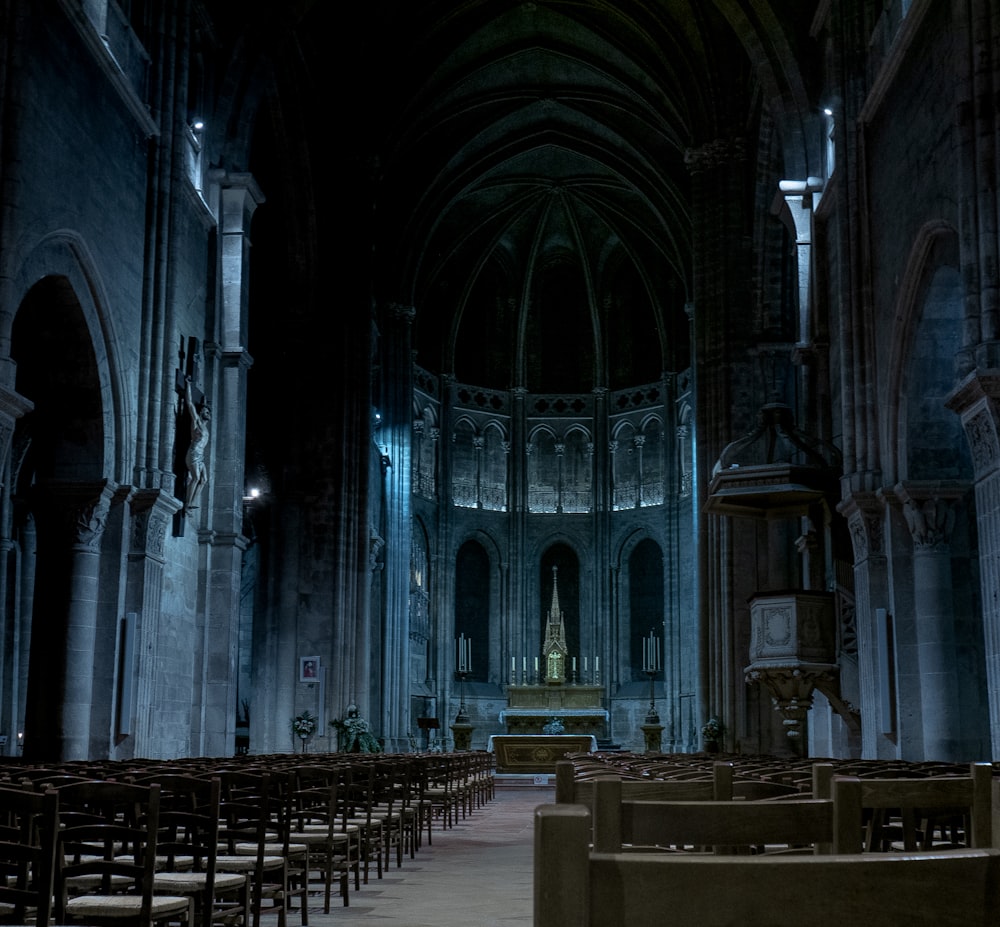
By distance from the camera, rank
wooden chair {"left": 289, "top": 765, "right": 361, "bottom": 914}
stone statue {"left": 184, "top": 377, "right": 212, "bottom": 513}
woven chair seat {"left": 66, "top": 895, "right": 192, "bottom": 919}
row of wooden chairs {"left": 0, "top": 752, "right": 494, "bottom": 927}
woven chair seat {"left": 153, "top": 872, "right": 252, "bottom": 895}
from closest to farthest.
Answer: row of wooden chairs {"left": 0, "top": 752, "right": 494, "bottom": 927}, woven chair seat {"left": 66, "top": 895, "right": 192, "bottom": 919}, woven chair seat {"left": 153, "top": 872, "right": 252, "bottom": 895}, wooden chair {"left": 289, "top": 765, "right": 361, "bottom": 914}, stone statue {"left": 184, "top": 377, "right": 212, "bottom": 513}

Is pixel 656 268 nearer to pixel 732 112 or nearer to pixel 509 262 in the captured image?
pixel 509 262

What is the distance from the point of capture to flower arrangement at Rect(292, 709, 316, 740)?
27531mm

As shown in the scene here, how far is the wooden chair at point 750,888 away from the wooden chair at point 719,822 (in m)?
0.77

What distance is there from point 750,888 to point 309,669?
27.6 m

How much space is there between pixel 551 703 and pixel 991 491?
2665 centimetres

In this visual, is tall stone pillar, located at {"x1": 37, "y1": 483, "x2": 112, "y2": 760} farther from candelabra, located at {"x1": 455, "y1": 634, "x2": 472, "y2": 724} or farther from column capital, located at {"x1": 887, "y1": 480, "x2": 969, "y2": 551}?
candelabra, located at {"x1": 455, "y1": 634, "x2": 472, "y2": 724}

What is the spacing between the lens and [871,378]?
16953 millimetres

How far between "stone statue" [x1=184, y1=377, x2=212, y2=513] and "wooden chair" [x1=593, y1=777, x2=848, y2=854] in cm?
1636

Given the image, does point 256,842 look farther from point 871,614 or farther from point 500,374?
point 500,374

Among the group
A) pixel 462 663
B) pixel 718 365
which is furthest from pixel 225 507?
pixel 462 663

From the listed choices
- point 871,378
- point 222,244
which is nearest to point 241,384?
point 222,244

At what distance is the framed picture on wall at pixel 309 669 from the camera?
28484mm

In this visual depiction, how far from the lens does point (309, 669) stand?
94.1 feet

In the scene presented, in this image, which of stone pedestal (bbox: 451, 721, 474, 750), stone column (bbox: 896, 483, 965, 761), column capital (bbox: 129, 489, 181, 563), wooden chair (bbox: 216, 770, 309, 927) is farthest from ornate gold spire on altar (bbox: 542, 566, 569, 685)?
wooden chair (bbox: 216, 770, 309, 927)
